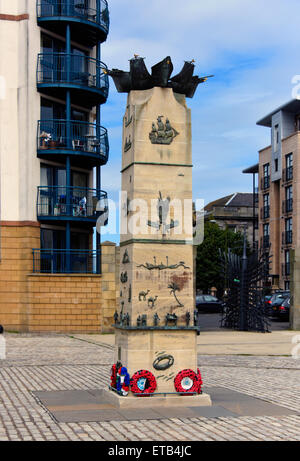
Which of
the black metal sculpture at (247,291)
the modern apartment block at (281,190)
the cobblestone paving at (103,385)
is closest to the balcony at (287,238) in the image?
the modern apartment block at (281,190)

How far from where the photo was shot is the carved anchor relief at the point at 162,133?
11484 millimetres

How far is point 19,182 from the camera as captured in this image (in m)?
29.8

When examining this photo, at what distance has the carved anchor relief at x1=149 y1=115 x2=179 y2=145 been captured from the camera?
37.7 ft

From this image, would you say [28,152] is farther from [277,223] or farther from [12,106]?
[277,223]

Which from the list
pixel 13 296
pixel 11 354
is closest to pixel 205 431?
pixel 11 354

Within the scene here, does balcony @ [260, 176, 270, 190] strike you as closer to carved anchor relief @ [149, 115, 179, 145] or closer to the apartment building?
the apartment building

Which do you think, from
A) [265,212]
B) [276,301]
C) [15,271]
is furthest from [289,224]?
[15,271]

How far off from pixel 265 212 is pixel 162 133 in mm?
62845

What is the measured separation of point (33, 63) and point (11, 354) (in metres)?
15.1

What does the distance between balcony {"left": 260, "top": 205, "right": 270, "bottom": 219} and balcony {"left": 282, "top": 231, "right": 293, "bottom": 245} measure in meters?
5.86

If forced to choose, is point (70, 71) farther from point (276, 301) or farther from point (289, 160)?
point (289, 160)

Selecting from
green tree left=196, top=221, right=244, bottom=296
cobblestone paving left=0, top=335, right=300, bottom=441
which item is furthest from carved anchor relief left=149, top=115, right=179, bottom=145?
green tree left=196, top=221, right=244, bottom=296

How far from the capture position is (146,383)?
1094 cm

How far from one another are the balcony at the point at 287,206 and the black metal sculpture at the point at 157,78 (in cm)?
5481
